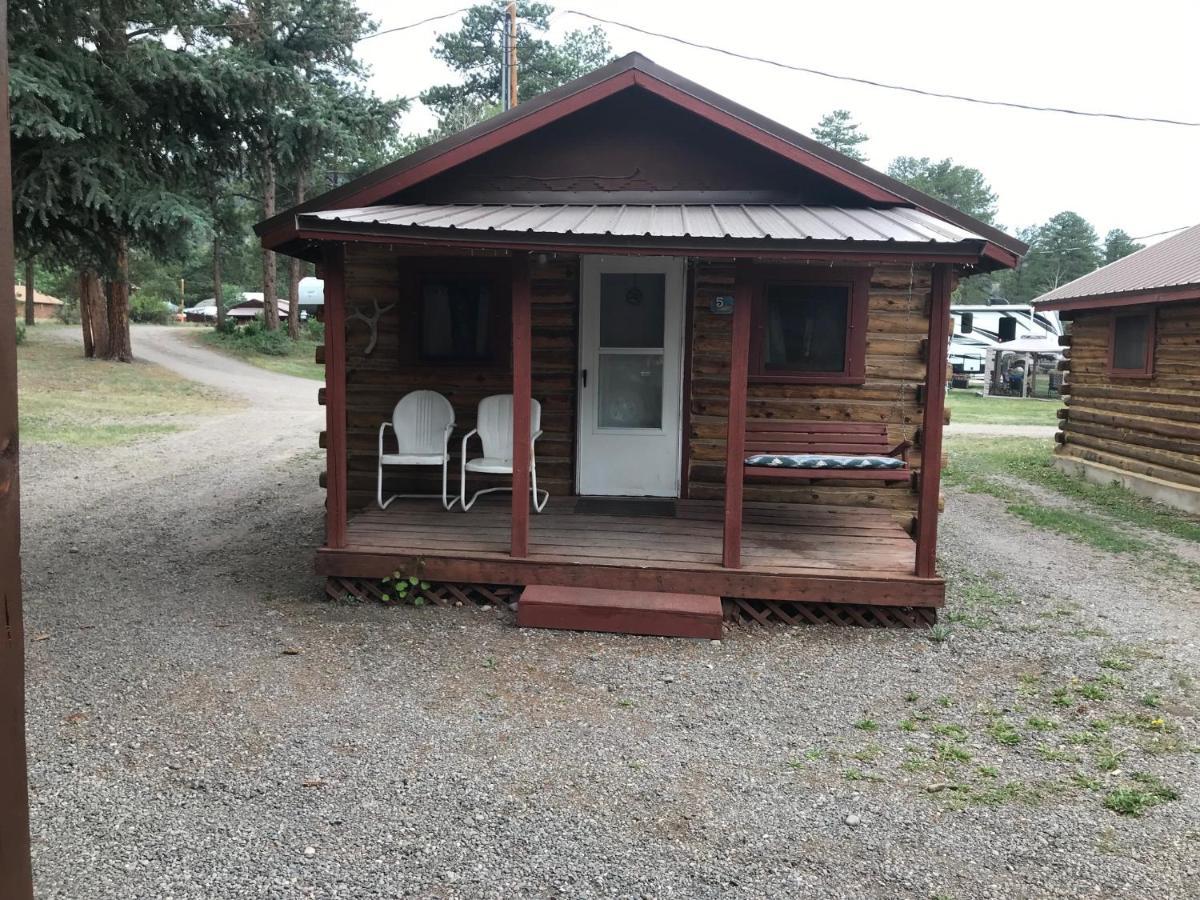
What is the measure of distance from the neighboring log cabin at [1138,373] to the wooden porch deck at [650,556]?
5469 millimetres

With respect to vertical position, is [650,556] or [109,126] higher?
[109,126]

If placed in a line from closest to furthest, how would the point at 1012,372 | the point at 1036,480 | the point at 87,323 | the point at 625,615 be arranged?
1. the point at 625,615
2. the point at 1036,480
3. the point at 87,323
4. the point at 1012,372

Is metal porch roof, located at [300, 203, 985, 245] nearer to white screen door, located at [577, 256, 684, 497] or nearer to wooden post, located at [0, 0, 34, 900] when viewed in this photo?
white screen door, located at [577, 256, 684, 497]

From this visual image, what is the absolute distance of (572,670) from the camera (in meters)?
4.71

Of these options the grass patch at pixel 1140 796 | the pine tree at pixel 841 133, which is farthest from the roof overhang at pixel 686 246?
the pine tree at pixel 841 133

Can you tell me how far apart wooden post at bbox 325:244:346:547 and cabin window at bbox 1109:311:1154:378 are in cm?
942

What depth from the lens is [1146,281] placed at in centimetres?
1037

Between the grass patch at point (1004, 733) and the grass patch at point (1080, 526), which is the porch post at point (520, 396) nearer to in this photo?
the grass patch at point (1004, 733)

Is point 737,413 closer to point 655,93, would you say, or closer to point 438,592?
point 438,592

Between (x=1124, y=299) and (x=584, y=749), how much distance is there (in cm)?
961

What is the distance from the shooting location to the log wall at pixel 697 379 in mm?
7020

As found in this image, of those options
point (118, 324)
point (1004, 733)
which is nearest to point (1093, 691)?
point (1004, 733)

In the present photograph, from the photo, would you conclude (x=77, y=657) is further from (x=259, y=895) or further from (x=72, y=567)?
(x=259, y=895)

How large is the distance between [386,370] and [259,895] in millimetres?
5010
